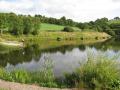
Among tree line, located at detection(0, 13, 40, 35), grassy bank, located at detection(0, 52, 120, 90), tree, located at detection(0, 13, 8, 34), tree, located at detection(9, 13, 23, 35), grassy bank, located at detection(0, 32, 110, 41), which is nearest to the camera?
grassy bank, located at detection(0, 52, 120, 90)

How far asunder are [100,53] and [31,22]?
74040 mm

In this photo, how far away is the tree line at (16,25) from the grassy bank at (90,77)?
59981 mm

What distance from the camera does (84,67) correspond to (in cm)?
1828

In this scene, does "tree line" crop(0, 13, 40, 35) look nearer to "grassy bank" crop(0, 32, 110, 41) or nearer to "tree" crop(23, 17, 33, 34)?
"tree" crop(23, 17, 33, 34)

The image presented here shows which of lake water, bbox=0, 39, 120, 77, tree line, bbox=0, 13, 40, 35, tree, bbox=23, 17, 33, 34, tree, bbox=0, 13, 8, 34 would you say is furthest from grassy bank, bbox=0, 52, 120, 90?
tree, bbox=23, 17, 33, 34

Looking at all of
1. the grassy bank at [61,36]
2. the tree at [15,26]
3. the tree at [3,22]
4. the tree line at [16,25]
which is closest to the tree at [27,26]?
the tree line at [16,25]

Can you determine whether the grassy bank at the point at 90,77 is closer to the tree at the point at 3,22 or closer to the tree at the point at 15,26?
the tree at the point at 3,22

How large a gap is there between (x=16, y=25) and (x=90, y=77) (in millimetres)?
67312

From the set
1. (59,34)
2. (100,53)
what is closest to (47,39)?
(59,34)

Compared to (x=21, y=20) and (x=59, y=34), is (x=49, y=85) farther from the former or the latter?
(x=59, y=34)

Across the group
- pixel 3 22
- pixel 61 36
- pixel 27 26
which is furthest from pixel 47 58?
pixel 61 36

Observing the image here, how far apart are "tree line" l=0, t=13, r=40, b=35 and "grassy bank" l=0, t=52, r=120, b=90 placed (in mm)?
59981

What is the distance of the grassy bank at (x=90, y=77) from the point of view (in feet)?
55.3

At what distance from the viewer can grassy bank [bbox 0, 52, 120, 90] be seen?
55.3 feet
